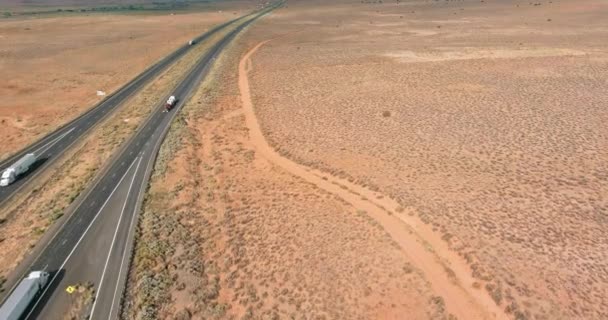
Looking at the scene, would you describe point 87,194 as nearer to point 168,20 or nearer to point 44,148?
point 44,148

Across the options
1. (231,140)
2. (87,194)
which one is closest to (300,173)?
(231,140)

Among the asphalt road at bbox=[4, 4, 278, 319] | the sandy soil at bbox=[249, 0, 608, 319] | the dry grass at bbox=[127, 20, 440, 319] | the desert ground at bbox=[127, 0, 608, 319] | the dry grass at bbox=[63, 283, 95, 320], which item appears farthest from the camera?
the asphalt road at bbox=[4, 4, 278, 319]

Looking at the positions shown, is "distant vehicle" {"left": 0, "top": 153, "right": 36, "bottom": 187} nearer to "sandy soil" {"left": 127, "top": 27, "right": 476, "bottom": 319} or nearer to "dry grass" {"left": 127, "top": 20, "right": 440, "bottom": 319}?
"dry grass" {"left": 127, "top": 20, "right": 440, "bottom": 319}

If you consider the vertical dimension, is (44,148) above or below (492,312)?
above

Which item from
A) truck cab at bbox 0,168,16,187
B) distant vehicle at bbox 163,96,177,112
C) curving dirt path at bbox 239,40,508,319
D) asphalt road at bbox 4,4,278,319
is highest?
distant vehicle at bbox 163,96,177,112

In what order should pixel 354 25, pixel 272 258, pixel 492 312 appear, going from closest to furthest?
pixel 492 312 < pixel 272 258 < pixel 354 25

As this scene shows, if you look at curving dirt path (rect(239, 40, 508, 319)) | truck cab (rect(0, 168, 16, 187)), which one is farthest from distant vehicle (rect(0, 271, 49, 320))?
curving dirt path (rect(239, 40, 508, 319))

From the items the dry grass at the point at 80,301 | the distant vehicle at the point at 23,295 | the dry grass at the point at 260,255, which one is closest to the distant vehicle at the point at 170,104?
the dry grass at the point at 260,255

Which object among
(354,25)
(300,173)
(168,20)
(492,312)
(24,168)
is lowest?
(492,312)
